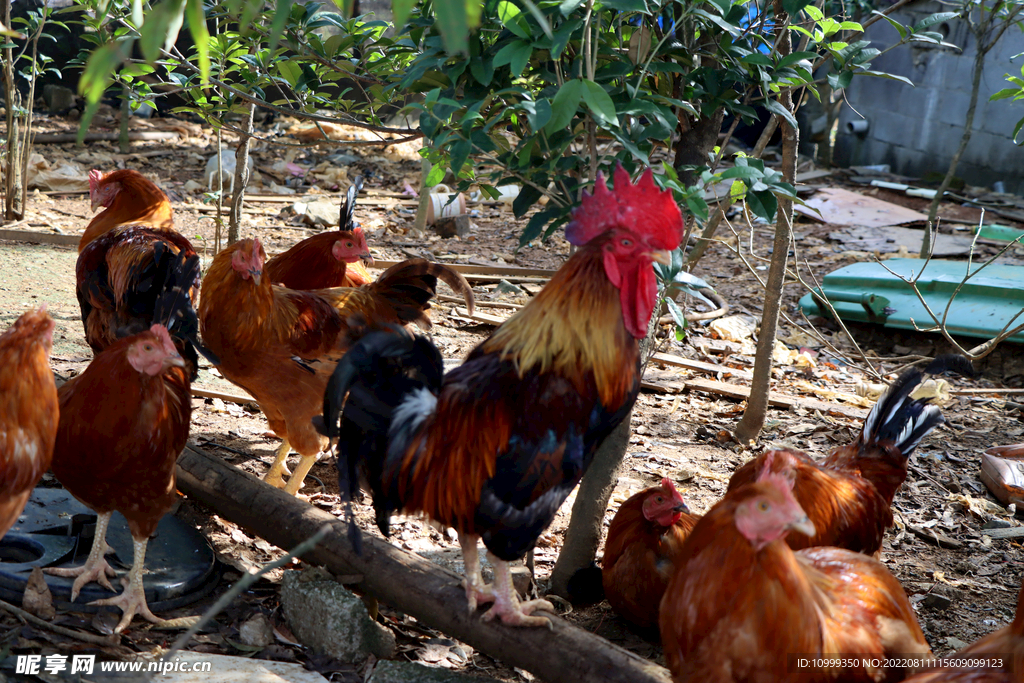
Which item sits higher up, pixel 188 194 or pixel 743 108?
pixel 743 108

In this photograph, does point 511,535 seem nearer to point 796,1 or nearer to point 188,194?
point 796,1

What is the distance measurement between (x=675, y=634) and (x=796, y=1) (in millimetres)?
2216

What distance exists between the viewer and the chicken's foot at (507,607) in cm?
282

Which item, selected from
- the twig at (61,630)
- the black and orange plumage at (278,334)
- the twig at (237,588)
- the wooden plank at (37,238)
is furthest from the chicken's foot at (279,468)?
the wooden plank at (37,238)

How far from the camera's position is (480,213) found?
10930mm

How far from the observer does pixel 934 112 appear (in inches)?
510

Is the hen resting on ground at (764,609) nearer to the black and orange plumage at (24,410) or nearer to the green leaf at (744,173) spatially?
the green leaf at (744,173)

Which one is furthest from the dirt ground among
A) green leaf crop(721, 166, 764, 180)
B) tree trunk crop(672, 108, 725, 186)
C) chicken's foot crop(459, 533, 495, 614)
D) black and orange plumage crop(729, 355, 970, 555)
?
green leaf crop(721, 166, 764, 180)

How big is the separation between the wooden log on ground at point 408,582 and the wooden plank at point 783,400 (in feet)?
11.0

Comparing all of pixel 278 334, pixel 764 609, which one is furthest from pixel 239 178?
pixel 764 609

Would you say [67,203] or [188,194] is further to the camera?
[188,194]

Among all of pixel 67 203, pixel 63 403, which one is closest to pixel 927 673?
pixel 63 403

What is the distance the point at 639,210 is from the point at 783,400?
378 cm

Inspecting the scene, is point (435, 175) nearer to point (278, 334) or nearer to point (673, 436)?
point (278, 334)
